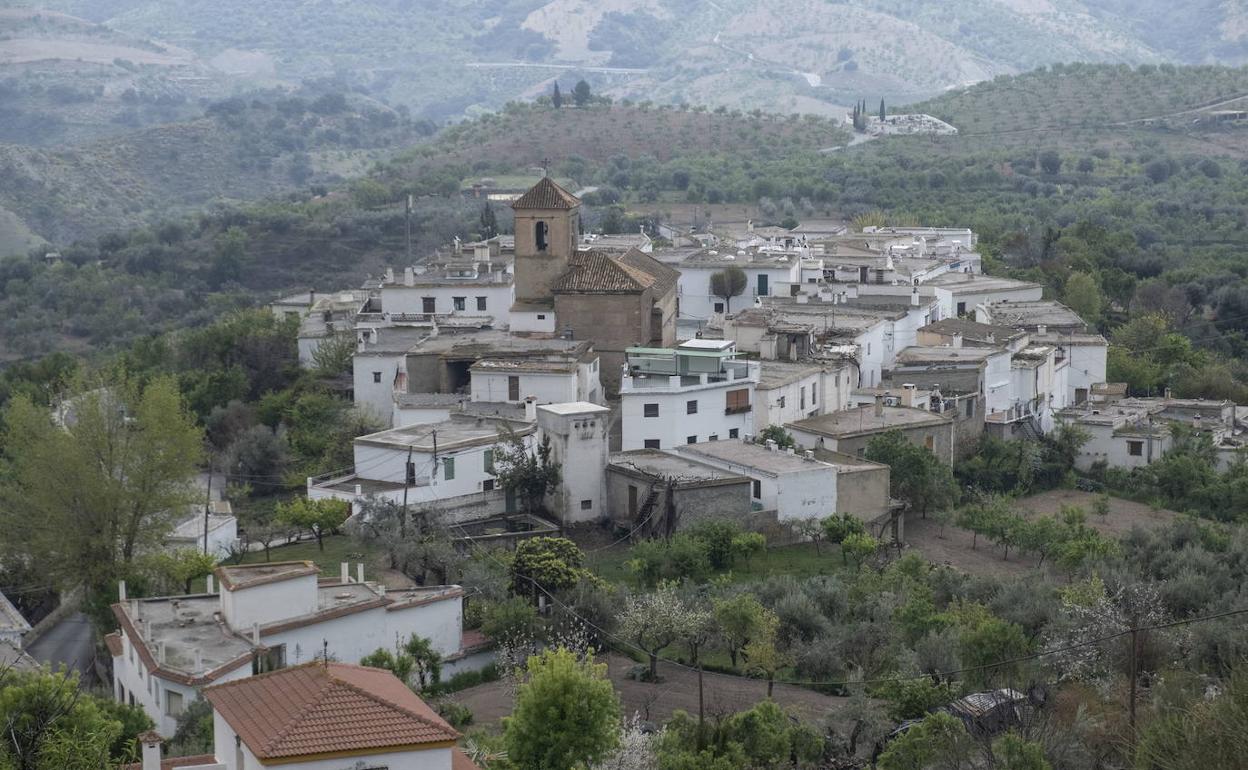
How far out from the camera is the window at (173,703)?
79.7 ft

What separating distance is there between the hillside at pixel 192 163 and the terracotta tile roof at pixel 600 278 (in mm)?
80386

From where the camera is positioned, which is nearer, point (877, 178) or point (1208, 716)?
point (1208, 716)

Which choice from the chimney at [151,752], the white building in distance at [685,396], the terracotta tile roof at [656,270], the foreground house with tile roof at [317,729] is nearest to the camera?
the foreground house with tile roof at [317,729]

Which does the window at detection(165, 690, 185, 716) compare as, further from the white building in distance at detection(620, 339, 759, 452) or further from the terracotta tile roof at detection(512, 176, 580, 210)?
the terracotta tile roof at detection(512, 176, 580, 210)

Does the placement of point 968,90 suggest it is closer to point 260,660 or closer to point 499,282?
point 499,282

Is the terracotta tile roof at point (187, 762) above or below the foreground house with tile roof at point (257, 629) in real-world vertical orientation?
above

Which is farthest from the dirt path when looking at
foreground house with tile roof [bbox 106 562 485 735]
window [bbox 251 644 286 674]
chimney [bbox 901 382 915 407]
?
chimney [bbox 901 382 915 407]

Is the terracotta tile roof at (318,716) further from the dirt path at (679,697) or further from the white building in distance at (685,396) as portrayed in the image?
the white building in distance at (685,396)

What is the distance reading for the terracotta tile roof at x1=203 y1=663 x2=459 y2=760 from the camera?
18.0m

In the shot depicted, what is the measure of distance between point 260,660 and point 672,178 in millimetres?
68452

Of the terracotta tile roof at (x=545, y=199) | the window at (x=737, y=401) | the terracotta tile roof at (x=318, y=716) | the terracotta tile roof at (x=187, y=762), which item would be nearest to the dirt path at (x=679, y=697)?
the terracotta tile roof at (x=187, y=762)

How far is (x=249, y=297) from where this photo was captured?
7638 centimetres

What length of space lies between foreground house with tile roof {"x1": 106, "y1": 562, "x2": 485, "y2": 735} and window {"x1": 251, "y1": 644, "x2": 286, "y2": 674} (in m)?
0.01

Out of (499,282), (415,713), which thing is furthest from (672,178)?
(415,713)
